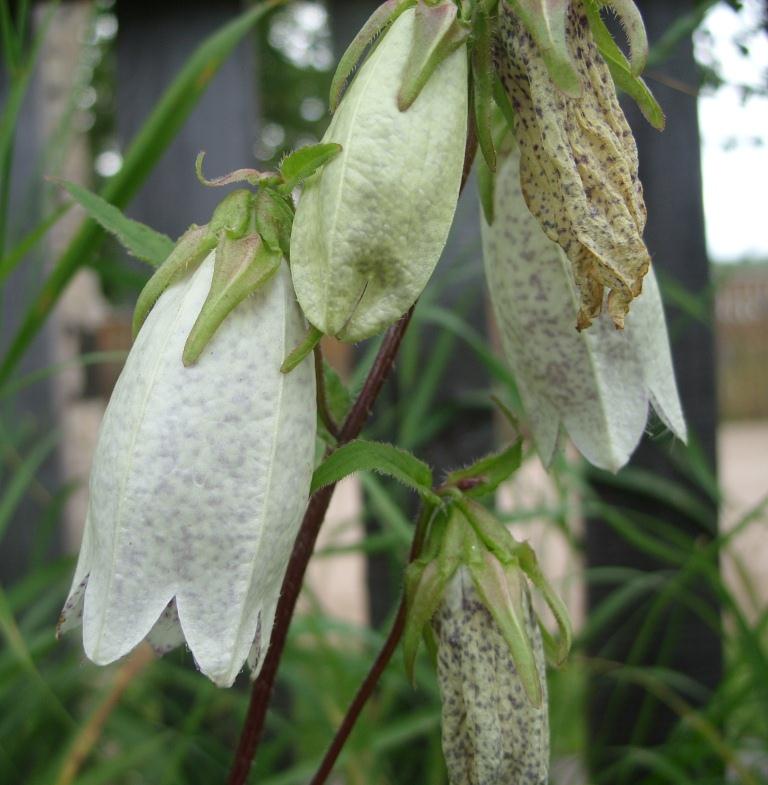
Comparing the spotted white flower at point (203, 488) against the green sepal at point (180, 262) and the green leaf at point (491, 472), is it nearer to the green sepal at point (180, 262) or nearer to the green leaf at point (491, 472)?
the green sepal at point (180, 262)

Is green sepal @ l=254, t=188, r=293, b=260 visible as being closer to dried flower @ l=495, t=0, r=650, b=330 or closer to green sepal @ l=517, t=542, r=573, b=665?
dried flower @ l=495, t=0, r=650, b=330

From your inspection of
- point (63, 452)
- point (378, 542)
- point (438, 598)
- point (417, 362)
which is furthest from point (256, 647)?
point (63, 452)

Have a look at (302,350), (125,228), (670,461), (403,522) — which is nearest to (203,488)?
(302,350)

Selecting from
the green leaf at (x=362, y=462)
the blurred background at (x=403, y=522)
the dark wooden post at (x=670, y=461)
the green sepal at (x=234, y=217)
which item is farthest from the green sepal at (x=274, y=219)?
the dark wooden post at (x=670, y=461)

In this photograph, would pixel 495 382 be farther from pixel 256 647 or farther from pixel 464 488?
pixel 256 647

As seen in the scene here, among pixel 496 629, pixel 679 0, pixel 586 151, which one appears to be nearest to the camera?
pixel 586 151

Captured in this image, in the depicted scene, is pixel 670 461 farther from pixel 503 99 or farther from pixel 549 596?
pixel 503 99
